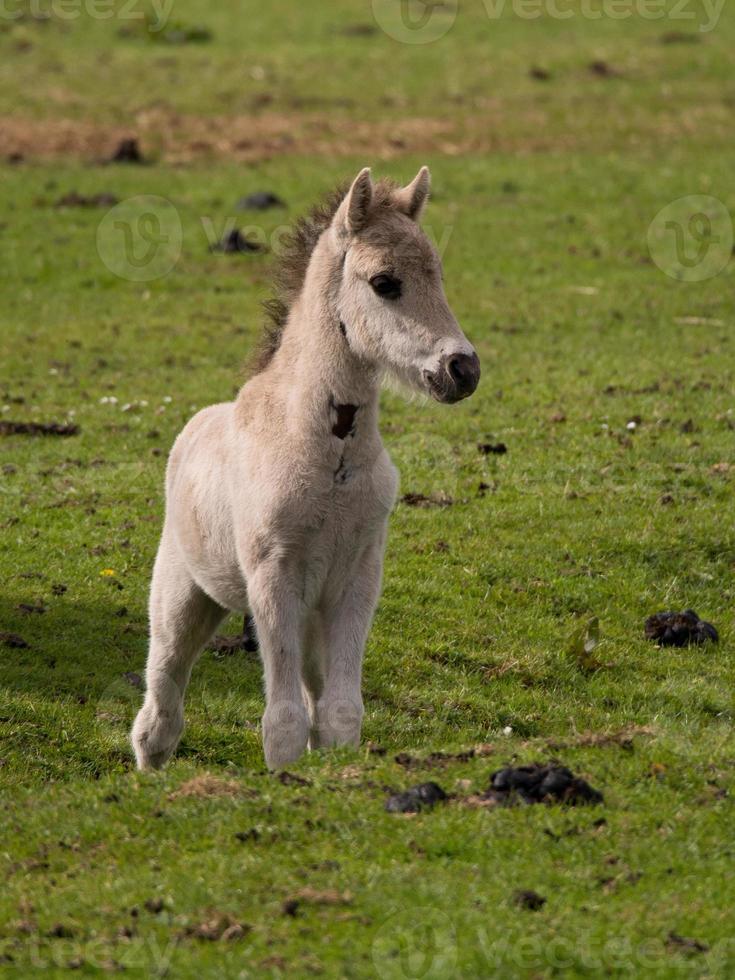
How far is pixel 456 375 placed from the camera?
308 inches

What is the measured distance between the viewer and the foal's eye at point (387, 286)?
804 centimetres

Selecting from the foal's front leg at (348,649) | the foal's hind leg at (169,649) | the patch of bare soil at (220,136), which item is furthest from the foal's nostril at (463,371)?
the patch of bare soil at (220,136)

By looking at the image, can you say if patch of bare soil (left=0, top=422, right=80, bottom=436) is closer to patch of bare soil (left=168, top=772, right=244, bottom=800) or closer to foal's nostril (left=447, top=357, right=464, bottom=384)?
patch of bare soil (left=168, top=772, right=244, bottom=800)

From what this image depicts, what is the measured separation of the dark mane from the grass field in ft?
8.31

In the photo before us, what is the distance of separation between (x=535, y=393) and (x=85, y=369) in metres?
6.30

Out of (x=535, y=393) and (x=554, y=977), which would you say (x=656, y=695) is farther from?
(x=535, y=393)

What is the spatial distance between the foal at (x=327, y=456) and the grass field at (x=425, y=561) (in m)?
0.61

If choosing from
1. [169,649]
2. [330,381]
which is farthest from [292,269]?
[169,649]

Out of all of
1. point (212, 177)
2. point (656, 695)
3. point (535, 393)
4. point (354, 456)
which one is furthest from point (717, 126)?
point (354, 456)

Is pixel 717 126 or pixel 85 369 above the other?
pixel 717 126

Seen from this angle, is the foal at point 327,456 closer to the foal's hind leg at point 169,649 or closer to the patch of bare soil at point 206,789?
the patch of bare soil at point 206,789

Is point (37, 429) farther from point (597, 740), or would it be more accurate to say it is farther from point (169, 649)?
point (597, 740)

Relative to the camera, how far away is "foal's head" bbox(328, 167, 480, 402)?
25.9ft

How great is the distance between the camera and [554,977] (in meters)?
6.03
